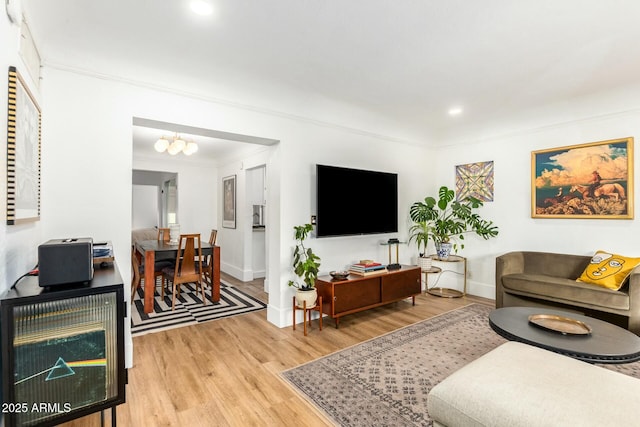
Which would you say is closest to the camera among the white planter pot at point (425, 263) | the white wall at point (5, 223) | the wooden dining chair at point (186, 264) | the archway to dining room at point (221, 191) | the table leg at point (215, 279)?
the white wall at point (5, 223)

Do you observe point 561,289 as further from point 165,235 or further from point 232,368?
point 165,235

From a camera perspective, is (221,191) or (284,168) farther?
(221,191)

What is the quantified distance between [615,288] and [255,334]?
351 centimetres

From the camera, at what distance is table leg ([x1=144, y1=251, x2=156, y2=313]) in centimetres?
377

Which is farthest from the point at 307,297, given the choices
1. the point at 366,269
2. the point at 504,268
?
the point at 504,268

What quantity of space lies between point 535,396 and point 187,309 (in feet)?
12.1

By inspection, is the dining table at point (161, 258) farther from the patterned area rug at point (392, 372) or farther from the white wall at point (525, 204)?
the white wall at point (525, 204)

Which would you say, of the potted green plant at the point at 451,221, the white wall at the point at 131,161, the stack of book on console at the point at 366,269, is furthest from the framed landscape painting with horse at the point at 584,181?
the stack of book on console at the point at 366,269

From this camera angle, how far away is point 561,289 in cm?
319

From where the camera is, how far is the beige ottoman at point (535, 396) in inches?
45.0

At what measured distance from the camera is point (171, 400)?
2.04 meters

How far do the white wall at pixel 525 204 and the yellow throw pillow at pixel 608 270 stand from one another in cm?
31

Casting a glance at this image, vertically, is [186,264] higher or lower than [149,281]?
higher

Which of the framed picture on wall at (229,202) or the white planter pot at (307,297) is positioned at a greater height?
the framed picture on wall at (229,202)
